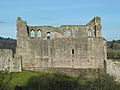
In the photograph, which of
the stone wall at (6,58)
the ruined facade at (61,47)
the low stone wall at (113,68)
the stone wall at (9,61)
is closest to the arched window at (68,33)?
the ruined facade at (61,47)

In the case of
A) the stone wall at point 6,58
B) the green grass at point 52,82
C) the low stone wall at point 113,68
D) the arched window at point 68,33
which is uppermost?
the arched window at point 68,33

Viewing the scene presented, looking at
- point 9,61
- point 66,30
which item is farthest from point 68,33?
point 9,61

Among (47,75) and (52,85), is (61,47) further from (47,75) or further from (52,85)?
(52,85)

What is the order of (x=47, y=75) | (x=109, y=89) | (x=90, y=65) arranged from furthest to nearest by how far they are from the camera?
Result: (x=90, y=65) → (x=47, y=75) → (x=109, y=89)

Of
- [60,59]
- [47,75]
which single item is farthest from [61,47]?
[47,75]

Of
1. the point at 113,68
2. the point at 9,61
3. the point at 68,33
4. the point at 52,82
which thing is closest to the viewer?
the point at 52,82

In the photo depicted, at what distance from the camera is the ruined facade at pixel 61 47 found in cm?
3888

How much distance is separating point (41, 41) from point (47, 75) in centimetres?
456

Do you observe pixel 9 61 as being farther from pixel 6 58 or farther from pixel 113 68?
pixel 113 68

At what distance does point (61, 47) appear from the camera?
39.1 m

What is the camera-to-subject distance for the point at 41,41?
1551 inches

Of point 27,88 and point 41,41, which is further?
point 41,41

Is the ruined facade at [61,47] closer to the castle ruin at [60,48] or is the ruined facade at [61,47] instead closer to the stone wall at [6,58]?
the castle ruin at [60,48]

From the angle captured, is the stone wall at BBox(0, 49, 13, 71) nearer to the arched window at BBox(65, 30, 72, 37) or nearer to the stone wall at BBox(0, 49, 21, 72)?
the stone wall at BBox(0, 49, 21, 72)
